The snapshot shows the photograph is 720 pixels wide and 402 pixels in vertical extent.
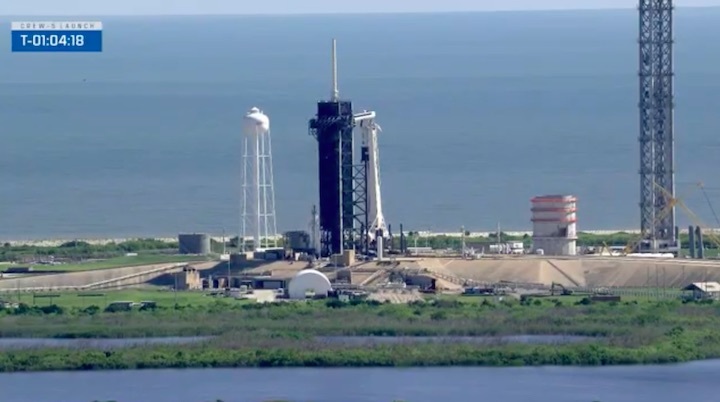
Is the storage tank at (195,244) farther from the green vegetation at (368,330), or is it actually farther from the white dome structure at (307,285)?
the green vegetation at (368,330)

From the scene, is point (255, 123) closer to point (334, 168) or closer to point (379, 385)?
point (334, 168)

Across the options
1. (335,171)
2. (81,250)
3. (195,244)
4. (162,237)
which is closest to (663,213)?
(335,171)

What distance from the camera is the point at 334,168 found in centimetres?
6078

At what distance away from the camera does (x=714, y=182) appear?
92125 mm

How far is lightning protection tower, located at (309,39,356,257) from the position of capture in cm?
6059

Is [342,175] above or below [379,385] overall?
above

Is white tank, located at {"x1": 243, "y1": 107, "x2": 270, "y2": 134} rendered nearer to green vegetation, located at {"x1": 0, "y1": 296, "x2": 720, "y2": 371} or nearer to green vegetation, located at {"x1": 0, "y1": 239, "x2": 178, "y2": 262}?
green vegetation, located at {"x1": 0, "y1": 239, "x2": 178, "y2": 262}

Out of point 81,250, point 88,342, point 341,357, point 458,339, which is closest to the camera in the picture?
point 341,357

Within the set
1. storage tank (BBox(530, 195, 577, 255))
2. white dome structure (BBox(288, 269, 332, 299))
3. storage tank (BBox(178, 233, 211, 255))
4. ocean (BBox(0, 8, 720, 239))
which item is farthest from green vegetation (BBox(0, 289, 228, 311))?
ocean (BBox(0, 8, 720, 239))

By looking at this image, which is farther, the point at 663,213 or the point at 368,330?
the point at 663,213

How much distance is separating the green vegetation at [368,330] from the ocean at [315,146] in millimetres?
24932

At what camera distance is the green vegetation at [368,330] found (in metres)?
46.4

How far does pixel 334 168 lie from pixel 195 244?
617 centimetres

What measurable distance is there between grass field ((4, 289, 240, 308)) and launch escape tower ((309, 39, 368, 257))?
4.88m
